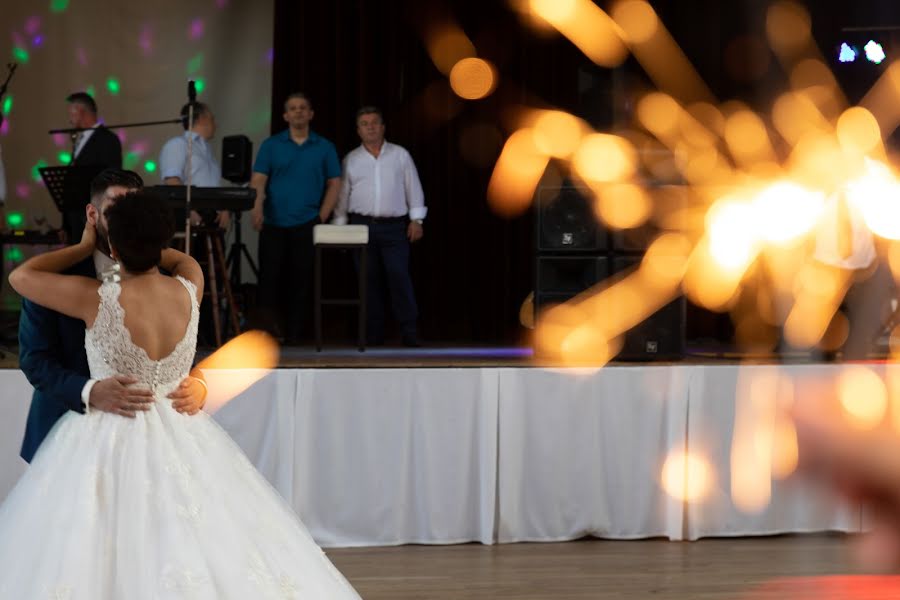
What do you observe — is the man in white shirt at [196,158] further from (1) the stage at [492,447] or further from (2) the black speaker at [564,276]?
(1) the stage at [492,447]

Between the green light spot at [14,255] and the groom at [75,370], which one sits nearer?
the groom at [75,370]

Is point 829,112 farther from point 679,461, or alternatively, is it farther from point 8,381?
point 8,381

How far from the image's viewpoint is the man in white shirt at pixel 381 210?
672 centimetres

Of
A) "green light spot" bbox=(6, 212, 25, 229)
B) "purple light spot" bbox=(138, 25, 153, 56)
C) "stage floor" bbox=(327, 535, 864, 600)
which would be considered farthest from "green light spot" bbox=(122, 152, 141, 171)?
"stage floor" bbox=(327, 535, 864, 600)

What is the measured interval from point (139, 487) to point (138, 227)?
0.50 metres

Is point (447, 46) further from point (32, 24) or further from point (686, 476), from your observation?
point (686, 476)

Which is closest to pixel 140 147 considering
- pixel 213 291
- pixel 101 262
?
pixel 213 291

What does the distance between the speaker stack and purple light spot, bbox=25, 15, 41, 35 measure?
3.94m

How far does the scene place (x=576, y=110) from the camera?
8109 millimetres

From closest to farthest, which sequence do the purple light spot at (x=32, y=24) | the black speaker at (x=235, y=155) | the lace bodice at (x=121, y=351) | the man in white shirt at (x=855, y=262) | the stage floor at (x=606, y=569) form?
1. the lace bodice at (x=121, y=351)
2. the stage floor at (x=606, y=569)
3. the man in white shirt at (x=855, y=262)
4. the black speaker at (x=235, y=155)
5. the purple light spot at (x=32, y=24)

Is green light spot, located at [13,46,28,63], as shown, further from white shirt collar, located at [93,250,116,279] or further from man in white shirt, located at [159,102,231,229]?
white shirt collar, located at [93,250,116,279]

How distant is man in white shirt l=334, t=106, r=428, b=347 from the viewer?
22.1 ft

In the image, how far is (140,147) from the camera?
26.7 ft

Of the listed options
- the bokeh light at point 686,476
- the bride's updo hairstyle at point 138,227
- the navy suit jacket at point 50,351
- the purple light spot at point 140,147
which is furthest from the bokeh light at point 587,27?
the bride's updo hairstyle at point 138,227
